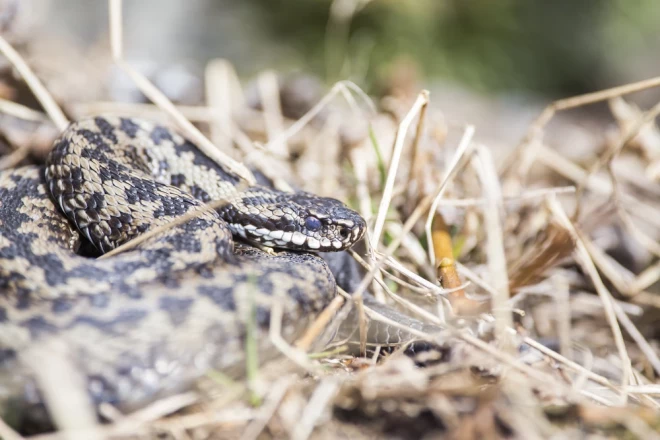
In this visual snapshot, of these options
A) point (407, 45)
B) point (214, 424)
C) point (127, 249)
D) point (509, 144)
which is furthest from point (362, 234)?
point (407, 45)

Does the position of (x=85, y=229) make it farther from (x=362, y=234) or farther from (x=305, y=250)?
(x=362, y=234)

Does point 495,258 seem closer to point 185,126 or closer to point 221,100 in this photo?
point 185,126

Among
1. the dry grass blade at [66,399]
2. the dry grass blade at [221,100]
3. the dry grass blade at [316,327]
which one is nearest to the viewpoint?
the dry grass blade at [66,399]

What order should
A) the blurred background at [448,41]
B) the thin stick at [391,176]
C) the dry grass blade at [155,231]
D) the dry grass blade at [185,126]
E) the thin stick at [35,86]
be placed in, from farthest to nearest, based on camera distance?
1. the blurred background at [448,41]
2. the thin stick at [35,86]
3. the dry grass blade at [185,126]
4. the thin stick at [391,176]
5. the dry grass blade at [155,231]

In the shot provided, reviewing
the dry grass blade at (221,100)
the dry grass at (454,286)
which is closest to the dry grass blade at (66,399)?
the dry grass at (454,286)

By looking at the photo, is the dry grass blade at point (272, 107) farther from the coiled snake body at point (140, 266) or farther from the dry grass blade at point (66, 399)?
the dry grass blade at point (66, 399)

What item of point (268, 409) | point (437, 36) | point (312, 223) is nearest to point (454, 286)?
point (312, 223)
